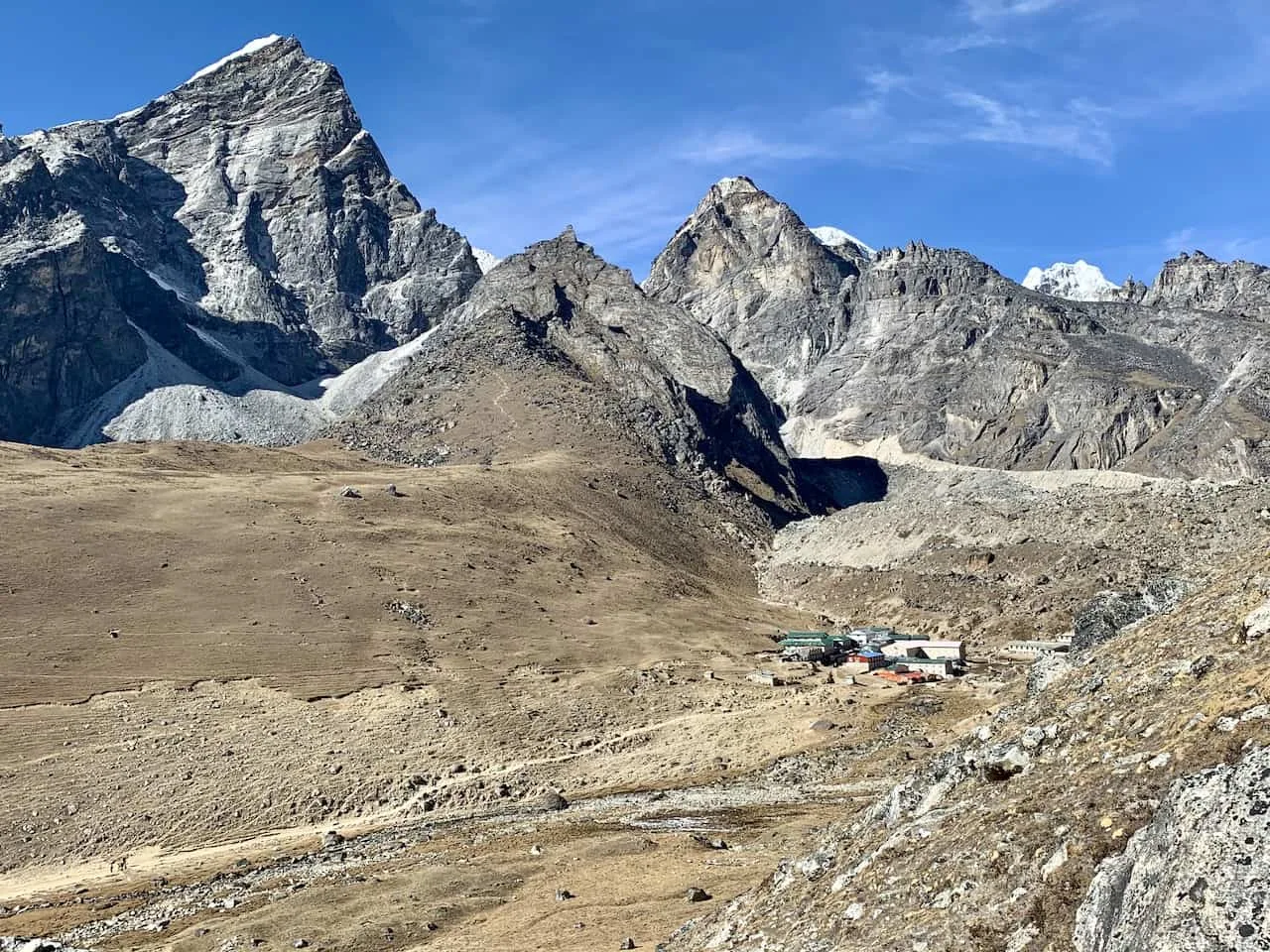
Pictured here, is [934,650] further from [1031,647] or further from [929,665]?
[1031,647]

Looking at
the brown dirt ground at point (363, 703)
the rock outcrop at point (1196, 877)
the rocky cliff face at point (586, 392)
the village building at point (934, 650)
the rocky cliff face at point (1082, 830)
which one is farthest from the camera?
the rocky cliff face at point (586, 392)

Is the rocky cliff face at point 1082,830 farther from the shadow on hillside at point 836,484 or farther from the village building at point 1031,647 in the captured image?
the shadow on hillside at point 836,484

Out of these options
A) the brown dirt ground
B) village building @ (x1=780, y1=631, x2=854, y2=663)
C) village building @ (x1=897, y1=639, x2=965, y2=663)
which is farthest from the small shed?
the brown dirt ground

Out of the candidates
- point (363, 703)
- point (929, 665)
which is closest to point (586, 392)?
point (929, 665)

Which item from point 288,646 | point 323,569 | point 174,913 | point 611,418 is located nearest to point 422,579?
point 323,569

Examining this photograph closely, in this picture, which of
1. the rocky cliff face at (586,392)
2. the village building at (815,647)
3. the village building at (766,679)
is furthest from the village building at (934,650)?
the rocky cliff face at (586,392)

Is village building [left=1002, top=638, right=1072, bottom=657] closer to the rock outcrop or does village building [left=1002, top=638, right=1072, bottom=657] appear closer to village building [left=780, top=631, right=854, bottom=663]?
village building [left=780, top=631, right=854, bottom=663]
